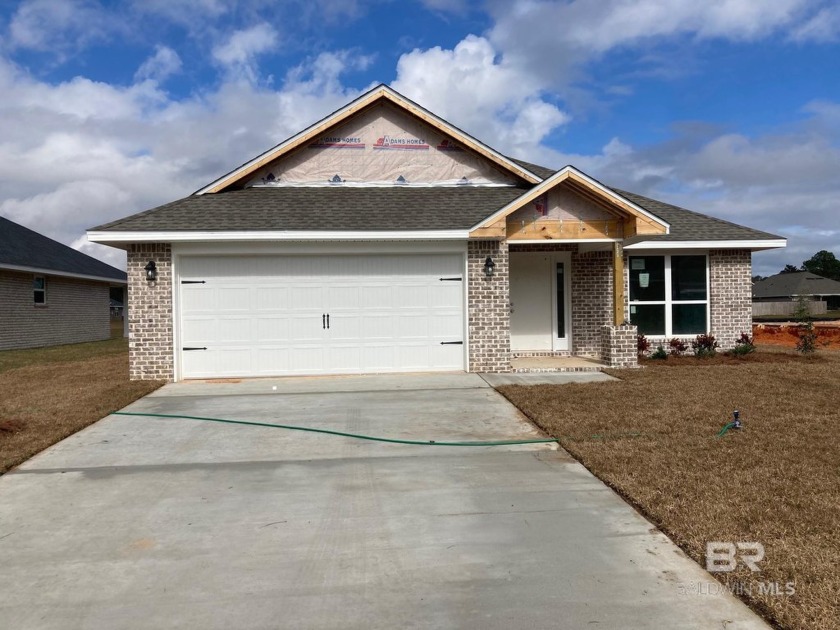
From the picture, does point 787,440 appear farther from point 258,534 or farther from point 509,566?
point 258,534

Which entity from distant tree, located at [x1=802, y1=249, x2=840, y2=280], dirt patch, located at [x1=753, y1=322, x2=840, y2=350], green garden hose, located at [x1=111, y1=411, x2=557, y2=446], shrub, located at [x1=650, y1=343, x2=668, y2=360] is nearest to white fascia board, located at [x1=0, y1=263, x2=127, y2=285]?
green garden hose, located at [x1=111, y1=411, x2=557, y2=446]

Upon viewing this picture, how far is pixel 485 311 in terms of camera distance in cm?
1192

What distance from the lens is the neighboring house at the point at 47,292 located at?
68.3 ft

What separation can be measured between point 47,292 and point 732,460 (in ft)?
78.8

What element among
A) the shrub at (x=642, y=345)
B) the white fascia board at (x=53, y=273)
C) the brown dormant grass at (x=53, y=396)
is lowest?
the brown dormant grass at (x=53, y=396)

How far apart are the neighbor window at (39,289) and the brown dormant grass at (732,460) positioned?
19728mm

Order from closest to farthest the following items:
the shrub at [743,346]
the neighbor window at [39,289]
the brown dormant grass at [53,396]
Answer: the brown dormant grass at [53,396]
the shrub at [743,346]
the neighbor window at [39,289]

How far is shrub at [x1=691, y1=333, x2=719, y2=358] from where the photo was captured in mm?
13773

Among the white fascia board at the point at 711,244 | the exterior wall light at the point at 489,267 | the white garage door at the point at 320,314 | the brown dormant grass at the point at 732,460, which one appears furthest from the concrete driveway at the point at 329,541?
the white fascia board at the point at 711,244

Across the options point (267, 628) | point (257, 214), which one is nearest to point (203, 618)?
point (267, 628)

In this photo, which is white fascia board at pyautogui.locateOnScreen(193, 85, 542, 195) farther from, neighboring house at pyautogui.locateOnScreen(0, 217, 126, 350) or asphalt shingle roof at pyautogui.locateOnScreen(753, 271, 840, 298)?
asphalt shingle roof at pyautogui.locateOnScreen(753, 271, 840, 298)

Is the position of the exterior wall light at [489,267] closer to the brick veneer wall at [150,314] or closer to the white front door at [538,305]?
the white front door at [538,305]

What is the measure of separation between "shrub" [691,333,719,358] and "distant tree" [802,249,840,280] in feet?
287

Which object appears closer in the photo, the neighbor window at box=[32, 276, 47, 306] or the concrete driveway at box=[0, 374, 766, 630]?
the concrete driveway at box=[0, 374, 766, 630]
